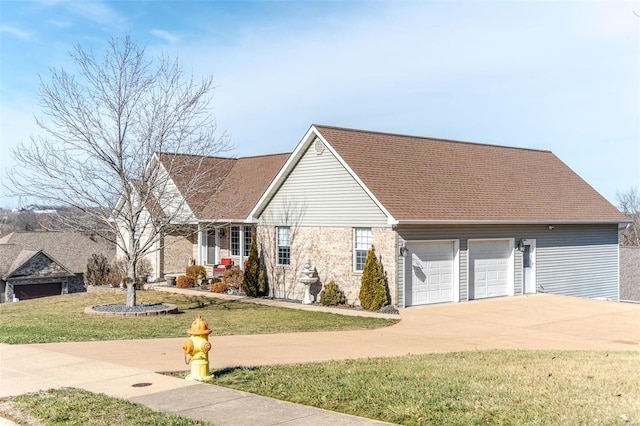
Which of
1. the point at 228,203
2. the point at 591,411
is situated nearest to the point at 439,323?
the point at 591,411

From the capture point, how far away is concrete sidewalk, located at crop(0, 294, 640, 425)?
888cm

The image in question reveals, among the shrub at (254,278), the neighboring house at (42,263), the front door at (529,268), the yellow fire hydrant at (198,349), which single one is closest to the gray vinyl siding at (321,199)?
the shrub at (254,278)

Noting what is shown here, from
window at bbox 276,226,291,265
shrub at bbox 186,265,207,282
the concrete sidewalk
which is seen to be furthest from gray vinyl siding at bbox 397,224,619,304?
shrub at bbox 186,265,207,282

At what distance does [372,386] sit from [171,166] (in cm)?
1312

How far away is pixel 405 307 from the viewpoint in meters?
22.2

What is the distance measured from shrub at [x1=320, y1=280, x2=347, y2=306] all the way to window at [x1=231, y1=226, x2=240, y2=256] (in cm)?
841

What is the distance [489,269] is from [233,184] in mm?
13757

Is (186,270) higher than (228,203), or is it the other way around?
(228,203)

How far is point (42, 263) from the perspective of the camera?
1510 inches

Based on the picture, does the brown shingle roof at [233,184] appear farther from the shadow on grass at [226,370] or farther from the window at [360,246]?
the shadow on grass at [226,370]

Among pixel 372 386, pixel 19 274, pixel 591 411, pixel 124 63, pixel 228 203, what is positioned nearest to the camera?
pixel 591 411

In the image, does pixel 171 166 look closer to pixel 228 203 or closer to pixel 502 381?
pixel 228 203

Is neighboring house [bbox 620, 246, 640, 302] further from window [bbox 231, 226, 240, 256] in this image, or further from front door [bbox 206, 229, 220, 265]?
front door [bbox 206, 229, 220, 265]

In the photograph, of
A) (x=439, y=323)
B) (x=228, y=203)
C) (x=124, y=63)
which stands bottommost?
(x=439, y=323)
